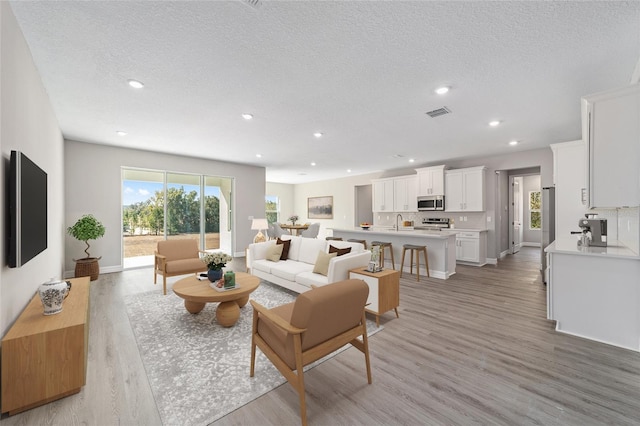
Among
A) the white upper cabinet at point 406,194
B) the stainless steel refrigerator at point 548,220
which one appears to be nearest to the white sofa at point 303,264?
the stainless steel refrigerator at point 548,220

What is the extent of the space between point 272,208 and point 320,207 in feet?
7.60

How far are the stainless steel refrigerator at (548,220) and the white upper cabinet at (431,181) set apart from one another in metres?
2.21

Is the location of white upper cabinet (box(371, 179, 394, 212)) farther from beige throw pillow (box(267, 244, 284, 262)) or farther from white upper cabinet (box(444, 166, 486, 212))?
beige throw pillow (box(267, 244, 284, 262))

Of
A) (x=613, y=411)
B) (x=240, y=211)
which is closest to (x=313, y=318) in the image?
(x=613, y=411)

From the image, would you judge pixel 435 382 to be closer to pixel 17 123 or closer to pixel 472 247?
pixel 17 123

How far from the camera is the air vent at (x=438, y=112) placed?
3.57 metres

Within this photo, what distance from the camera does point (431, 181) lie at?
23.3ft

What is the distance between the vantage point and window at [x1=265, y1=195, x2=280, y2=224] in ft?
38.7

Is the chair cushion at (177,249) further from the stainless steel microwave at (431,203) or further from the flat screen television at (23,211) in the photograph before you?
the stainless steel microwave at (431,203)

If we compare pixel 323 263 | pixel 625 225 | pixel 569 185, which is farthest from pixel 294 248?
pixel 569 185

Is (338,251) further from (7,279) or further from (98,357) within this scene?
(7,279)

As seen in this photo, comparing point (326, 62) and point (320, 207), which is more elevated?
point (326, 62)

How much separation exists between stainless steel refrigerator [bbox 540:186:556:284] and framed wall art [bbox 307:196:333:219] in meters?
6.97

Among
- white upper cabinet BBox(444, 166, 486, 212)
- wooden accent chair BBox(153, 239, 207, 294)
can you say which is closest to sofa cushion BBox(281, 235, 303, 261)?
wooden accent chair BBox(153, 239, 207, 294)
